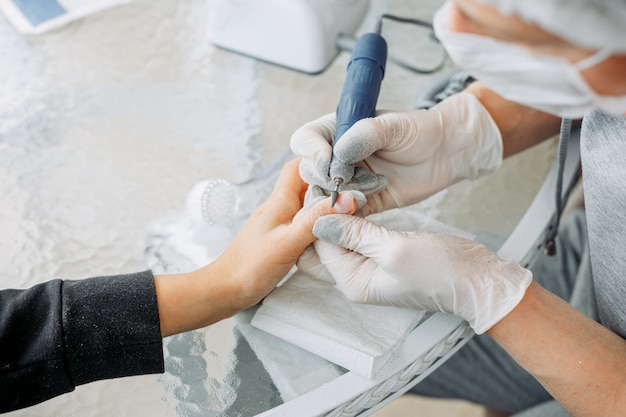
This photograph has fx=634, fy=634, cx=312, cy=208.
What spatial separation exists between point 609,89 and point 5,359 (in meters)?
0.68

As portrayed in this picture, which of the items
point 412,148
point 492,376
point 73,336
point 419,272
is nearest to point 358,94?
point 412,148

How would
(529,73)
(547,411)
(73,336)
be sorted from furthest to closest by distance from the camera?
(547,411)
(73,336)
(529,73)

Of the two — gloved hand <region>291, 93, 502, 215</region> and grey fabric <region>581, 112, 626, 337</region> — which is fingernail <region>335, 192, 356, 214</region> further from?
grey fabric <region>581, 112, 626, 337</region>

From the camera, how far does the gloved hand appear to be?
0.78 meters

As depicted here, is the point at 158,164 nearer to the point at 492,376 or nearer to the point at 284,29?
the point at 284,29

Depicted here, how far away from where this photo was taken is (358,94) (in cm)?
79

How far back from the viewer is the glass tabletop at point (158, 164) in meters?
0.77

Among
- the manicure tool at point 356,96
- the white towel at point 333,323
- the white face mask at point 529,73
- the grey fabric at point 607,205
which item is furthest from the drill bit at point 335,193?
the grey fabric at point 607,205

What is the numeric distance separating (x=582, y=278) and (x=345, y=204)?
1.81 ft

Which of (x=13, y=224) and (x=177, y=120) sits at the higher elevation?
(x=177, y=120)

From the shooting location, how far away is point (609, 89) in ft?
1.74

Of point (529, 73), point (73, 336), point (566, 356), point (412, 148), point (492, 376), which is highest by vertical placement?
point (529, 73)

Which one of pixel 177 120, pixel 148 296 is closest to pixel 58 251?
pixel 148 296

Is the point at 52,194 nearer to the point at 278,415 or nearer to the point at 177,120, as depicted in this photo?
the point at 177,120
